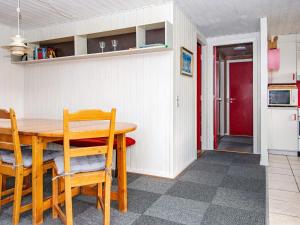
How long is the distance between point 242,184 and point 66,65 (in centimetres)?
313

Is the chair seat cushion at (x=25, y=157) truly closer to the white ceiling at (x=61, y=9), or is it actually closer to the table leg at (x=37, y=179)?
the table leg at (x=37, y=179)

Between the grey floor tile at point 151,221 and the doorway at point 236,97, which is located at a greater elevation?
the doorway at point 236,97

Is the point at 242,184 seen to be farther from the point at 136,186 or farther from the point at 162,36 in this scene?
the point at 162,36

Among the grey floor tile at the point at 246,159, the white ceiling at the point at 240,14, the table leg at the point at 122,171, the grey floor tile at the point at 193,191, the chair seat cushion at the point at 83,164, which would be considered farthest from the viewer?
the grey floor tile at the point at 246,159

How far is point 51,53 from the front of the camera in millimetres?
4125

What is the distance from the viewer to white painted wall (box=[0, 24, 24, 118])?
4.25m

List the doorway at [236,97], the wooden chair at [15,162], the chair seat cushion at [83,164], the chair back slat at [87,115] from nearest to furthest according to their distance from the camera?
1. the chair back slat at [87,115]
2. the chair seat cushion at [83,164]
3. the wooden chair at [15,162]
4. the doorway at [236,97]

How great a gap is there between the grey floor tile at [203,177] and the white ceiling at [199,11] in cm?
227

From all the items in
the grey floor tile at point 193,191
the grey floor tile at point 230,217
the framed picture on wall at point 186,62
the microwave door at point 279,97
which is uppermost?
the framed picture on wall at point 186,62

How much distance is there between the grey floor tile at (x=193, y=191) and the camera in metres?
2.75

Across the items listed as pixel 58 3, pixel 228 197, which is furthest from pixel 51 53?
pixel 228 197

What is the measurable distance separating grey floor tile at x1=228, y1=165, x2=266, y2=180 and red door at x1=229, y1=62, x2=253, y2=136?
11.6 feet

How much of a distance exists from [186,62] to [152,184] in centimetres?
183

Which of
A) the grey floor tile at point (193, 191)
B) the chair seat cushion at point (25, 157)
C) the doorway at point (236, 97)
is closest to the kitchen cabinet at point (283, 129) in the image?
the doorway at point (236, 97)
